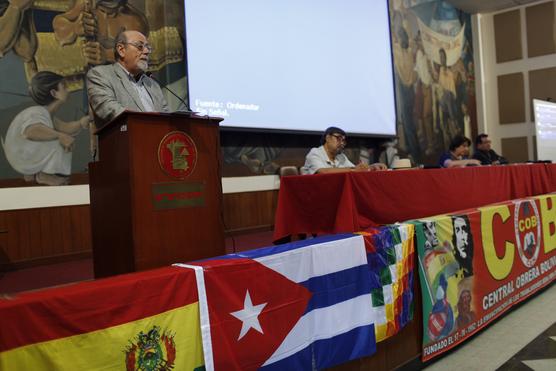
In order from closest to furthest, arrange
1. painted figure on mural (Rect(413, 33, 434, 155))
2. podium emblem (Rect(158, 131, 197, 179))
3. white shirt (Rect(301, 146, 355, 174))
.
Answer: podium emblem (Rect(158, 131, 197, 179)) → white shirt (Rect(301, 146, 355, 174)) → painted figure on mural (Rect(413, 33, 434, 155))

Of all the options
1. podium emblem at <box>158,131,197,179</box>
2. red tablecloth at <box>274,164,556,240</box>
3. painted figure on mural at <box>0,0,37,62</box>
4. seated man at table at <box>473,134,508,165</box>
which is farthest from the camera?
seated man at table at <box>473,134,508,165</box>

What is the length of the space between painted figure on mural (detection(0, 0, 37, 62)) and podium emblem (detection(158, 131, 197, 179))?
2373mm

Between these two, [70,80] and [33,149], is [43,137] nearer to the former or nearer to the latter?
[33,149]

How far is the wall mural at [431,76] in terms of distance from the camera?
7207 millimetres

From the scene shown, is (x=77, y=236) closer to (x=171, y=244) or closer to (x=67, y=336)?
(x=171, y=244)

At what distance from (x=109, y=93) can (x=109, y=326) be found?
950 millimetres

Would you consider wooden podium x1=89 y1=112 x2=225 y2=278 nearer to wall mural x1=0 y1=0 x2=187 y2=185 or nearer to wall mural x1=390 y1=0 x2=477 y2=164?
wall mural x1=0 y1=0 x2=187 y2=185

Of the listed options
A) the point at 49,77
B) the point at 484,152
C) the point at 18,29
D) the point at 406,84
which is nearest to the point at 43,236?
the point at 49,77

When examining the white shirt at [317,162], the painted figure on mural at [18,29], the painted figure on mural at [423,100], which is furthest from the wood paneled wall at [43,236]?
the painted figure on mural at [423,100]

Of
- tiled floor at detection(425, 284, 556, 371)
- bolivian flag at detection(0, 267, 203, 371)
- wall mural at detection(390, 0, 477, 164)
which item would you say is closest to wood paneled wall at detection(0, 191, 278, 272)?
bolivian flag at detection(0, 267, 203, 371)

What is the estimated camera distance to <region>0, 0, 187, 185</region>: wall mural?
10.7ft

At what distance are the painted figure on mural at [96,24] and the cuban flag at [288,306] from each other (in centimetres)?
275

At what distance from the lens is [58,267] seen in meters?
3.27

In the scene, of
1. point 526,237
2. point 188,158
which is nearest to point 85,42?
point 188,158
